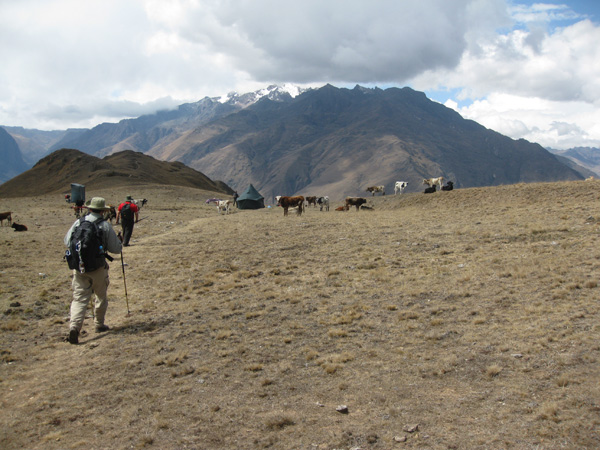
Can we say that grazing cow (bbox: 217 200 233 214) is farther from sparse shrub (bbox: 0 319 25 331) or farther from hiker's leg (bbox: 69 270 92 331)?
hiker's leg (bbox: 69 270 92 331)

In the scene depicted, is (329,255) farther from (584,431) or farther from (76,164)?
(76,164)

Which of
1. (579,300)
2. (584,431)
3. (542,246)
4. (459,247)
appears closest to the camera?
(584,431)

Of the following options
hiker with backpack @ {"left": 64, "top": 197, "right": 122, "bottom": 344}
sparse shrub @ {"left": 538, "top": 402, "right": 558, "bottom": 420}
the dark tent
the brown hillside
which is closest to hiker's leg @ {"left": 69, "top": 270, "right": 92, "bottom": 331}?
hiker with backpack @ {"left": 64, "top": 197, "right": 122, "bottom": 344}

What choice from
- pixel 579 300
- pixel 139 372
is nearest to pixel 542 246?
pixel 579 300

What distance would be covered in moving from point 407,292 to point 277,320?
11.4 feet

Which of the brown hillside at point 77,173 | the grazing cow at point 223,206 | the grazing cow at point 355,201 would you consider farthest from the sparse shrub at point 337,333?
the brown hillside at point 77,173

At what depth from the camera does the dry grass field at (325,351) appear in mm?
5691

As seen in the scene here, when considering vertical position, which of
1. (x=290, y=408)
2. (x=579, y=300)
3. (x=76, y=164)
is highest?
(x=76, y=164)

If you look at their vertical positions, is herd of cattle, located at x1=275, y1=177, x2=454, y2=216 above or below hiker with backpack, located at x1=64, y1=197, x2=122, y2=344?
above

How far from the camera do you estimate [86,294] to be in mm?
9367

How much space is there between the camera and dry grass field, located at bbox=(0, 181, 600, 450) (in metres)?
5.69

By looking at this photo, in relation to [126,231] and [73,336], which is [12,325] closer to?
[73,336]

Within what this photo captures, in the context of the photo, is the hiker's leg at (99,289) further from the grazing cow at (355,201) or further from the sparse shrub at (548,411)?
the grazing cow at (355,201)

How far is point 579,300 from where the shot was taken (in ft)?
30.0
